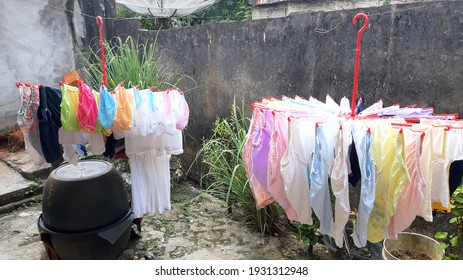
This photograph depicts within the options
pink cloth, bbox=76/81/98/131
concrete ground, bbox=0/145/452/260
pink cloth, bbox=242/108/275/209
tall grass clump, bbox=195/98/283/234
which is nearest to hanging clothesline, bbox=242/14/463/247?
pink cloth, bbox=242/108/275/209

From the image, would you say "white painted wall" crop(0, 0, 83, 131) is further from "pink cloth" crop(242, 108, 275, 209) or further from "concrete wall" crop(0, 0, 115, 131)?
"pink cloth" crop(242, 108, 275, 209)

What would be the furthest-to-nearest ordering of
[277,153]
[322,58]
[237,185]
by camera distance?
[237,185]
[322,58]
[277,153]

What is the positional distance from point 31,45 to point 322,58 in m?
4.31

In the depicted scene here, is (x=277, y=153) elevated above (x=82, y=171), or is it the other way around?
(x=277, y=153)

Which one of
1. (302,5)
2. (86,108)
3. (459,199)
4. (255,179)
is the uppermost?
(302,5)

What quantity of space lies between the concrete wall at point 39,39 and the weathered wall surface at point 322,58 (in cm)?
161

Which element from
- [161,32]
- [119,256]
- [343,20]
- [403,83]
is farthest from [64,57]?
[403,83]

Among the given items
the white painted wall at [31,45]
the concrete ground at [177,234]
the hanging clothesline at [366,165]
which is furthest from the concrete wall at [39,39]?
the hanging clothesline at [366,165]

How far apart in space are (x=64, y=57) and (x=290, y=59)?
3.87m

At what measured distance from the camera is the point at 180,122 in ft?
7.72

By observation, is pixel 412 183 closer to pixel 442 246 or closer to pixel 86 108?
pixel 442 246

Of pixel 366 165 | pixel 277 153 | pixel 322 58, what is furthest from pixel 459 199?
pixel 322 58

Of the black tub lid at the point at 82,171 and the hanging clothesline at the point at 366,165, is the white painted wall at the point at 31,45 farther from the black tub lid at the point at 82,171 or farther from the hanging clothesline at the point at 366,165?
the hanging clothesline at the point at 366,165

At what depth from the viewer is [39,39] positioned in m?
4.98
